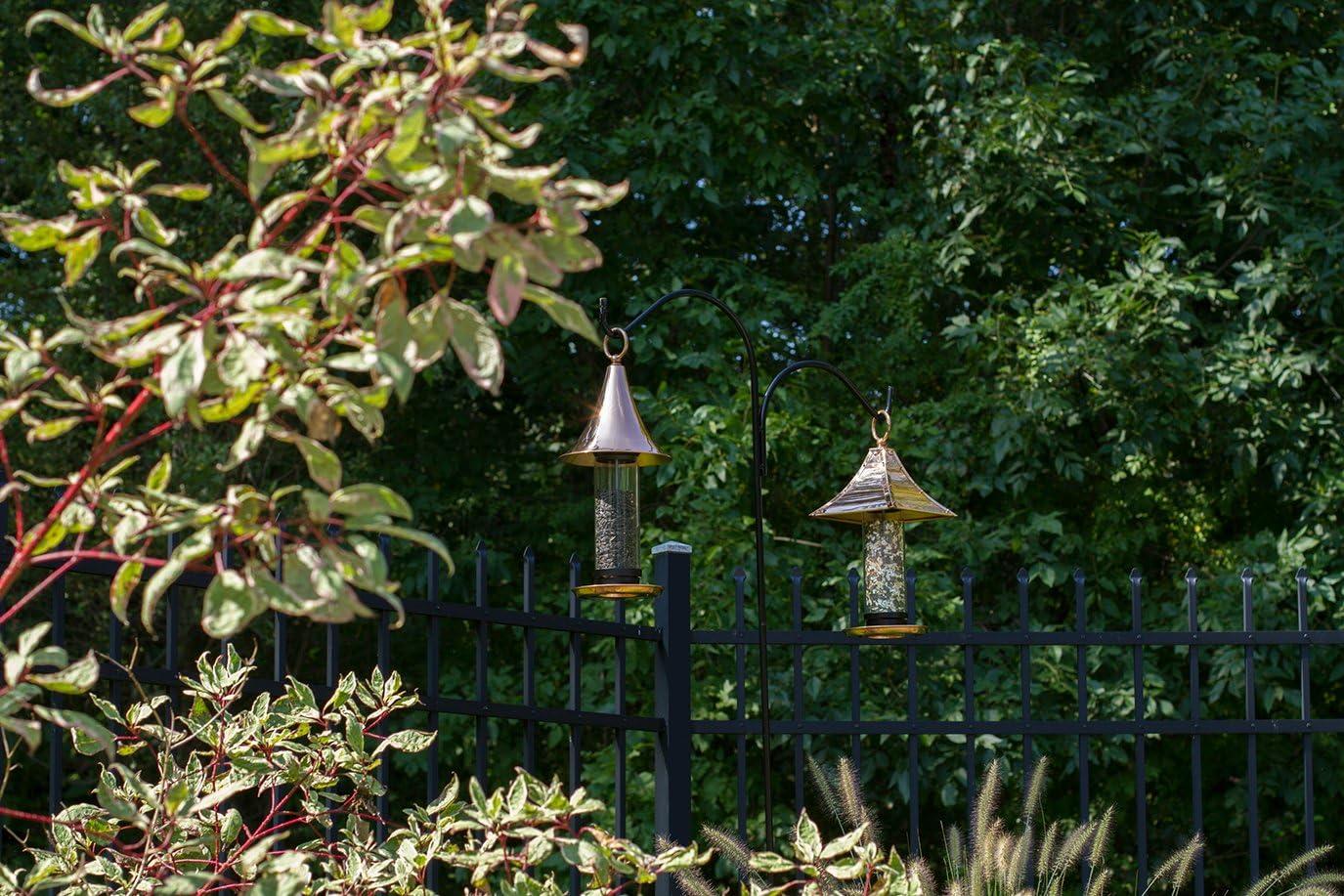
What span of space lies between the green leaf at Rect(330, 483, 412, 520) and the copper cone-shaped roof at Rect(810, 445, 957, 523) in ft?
8.32

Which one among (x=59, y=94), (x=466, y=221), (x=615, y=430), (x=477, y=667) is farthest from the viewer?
(x=477, y=667)

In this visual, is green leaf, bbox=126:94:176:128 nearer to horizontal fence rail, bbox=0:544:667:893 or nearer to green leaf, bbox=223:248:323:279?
green leaf, bbox=223:248:323:279

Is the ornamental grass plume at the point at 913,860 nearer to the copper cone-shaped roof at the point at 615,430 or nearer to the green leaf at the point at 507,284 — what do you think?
the copper cone-shaped roof at the point at 615,430

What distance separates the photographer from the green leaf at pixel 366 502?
1289 millimetres

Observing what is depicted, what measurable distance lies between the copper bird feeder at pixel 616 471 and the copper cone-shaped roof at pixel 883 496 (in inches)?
18.3

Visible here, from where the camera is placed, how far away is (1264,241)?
7562mm

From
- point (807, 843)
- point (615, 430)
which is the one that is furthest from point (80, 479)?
point (615, 430)

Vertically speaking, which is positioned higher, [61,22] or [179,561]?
[61,22]

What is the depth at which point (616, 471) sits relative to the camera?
385 cm

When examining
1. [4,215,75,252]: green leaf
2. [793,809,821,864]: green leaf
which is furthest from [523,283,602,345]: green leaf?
[793,809,821,864]: green leaf

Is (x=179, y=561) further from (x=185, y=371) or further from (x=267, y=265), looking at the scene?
(x=267, y=265)

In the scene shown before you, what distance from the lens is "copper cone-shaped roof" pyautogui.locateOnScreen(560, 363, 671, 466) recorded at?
355cm

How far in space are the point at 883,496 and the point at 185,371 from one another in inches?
105

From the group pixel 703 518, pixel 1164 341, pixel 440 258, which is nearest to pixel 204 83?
pixel 440 258
